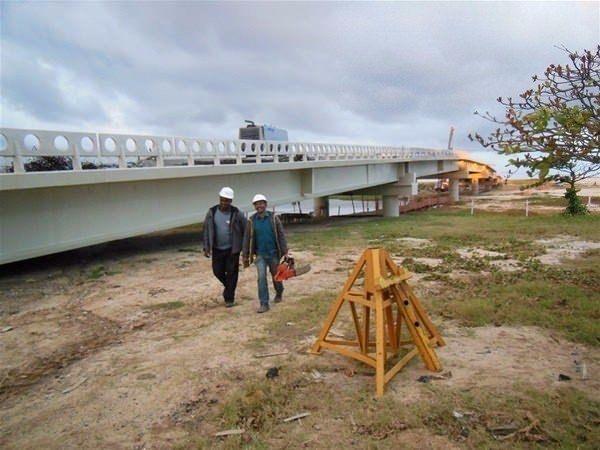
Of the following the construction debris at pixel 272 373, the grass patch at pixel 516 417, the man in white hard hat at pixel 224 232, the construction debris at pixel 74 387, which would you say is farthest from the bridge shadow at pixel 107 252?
the grass patch at pixel 516 417

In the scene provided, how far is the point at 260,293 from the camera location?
707 cm

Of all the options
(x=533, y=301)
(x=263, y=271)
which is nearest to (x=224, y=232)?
(x=263, y=271)

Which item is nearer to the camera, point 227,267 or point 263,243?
point 263,243

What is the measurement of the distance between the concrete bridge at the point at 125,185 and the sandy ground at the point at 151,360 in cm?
195

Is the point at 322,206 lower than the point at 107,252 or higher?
higher

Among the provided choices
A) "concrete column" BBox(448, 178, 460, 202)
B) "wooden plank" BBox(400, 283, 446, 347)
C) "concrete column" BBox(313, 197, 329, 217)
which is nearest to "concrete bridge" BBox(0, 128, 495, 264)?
"wooden plank" BBox(400, 283, 446, 347)

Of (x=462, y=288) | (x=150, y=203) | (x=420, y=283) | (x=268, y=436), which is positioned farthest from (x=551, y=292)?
(x=150, y=203)

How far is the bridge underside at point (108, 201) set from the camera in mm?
9789

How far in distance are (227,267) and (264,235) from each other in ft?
3.18

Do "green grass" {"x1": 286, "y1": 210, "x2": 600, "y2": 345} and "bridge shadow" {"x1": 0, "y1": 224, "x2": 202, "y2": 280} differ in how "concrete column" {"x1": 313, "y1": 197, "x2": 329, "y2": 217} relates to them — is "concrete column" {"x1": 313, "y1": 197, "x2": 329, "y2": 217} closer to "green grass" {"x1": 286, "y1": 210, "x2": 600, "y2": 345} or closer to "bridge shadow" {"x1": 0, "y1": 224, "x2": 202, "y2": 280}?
"bridge shadow" {"x1": 0, "y1": 224, "x2": 202, "y2": 280}

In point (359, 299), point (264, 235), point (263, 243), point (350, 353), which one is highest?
point (264, 235)

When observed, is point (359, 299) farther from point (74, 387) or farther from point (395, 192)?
point (395, 192)

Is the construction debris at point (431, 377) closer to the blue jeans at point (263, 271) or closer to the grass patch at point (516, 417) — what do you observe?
the grass patch at point (516, 417)

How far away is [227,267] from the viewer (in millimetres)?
7441
